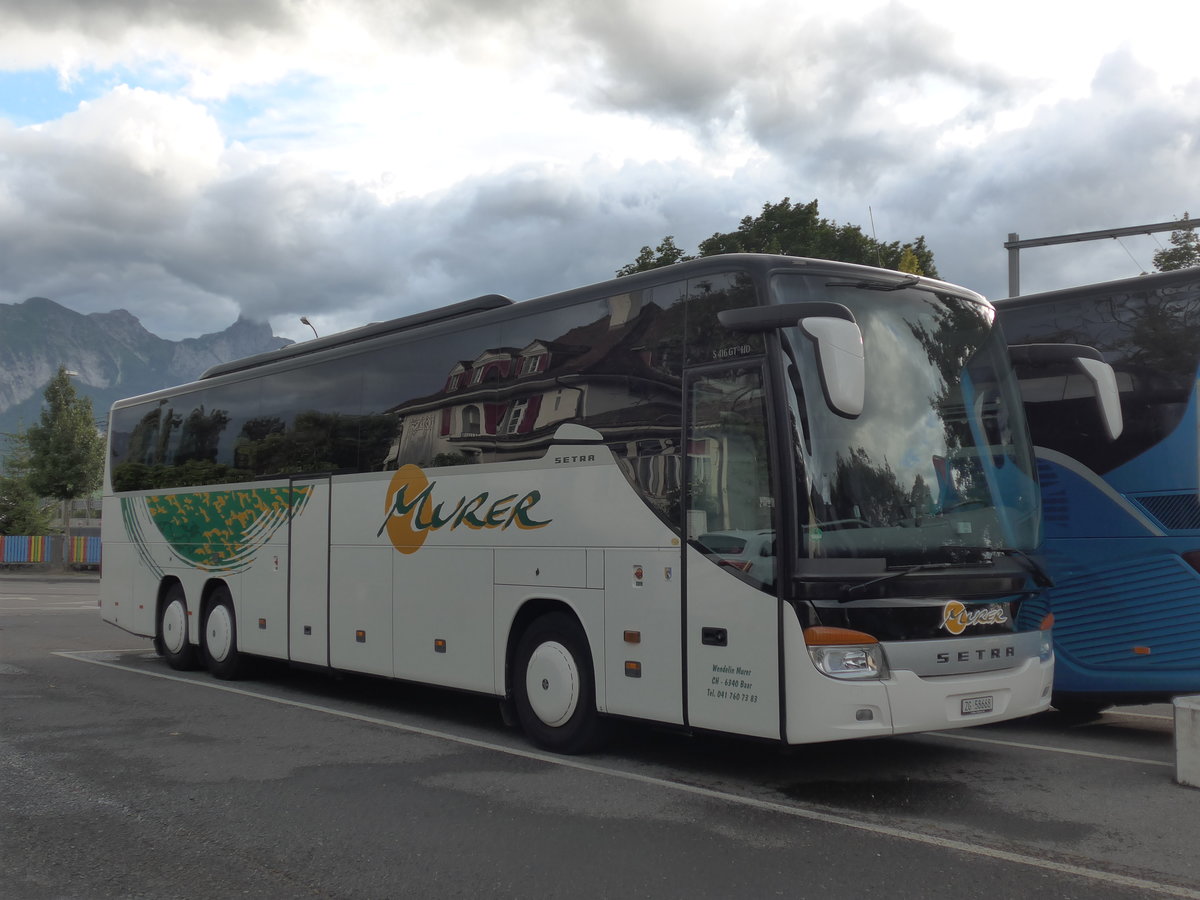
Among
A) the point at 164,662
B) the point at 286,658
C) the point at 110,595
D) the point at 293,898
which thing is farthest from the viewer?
the point at 110,595

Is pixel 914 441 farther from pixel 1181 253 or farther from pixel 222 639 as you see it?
pixel 1181 253

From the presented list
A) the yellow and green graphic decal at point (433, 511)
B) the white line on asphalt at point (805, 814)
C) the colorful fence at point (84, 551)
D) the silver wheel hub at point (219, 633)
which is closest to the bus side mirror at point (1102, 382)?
the white line on asphalt at point (805, 814)

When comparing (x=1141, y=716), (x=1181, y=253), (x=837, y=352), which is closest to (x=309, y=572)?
(x=837, y=352)

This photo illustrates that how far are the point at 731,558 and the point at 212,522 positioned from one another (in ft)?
27.7

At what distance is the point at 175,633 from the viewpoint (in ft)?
47.5

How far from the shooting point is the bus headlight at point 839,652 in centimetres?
668

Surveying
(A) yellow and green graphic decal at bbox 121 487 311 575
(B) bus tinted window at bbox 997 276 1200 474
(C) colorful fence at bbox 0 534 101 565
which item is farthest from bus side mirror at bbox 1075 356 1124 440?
(C) colorful fence at bbox 0 534 101 565

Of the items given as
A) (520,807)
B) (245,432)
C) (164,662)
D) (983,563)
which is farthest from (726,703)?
(164,662)

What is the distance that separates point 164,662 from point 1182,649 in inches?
482

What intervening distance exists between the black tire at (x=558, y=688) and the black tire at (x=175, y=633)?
6.92 metres

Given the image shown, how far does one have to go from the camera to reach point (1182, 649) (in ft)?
29.0

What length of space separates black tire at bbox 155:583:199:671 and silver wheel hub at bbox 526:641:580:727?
705 centimetres

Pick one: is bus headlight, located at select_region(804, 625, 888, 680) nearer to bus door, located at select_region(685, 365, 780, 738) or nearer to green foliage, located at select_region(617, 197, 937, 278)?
bus door, located at select_region(685, 365, 780, 738)

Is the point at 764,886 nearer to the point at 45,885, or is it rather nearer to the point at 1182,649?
the point at 45,885
